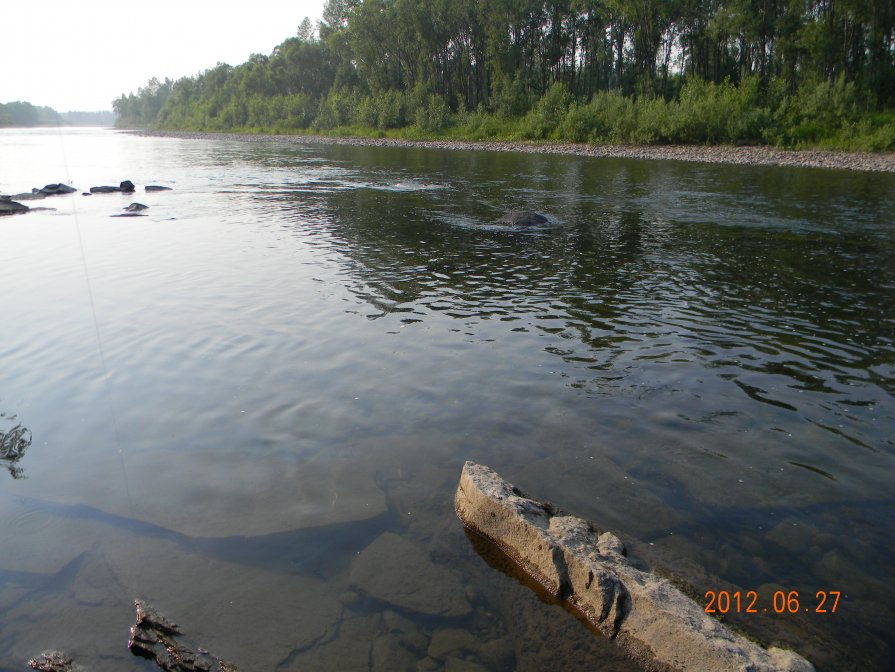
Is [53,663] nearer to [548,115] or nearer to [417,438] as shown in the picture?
[417,438]

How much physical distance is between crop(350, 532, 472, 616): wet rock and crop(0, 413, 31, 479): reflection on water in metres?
4.65

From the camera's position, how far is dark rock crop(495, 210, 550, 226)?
77.0 ft

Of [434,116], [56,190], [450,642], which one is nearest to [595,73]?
[434,116]

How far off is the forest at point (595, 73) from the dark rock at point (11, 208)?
175 ft

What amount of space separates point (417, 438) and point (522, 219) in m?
16.9

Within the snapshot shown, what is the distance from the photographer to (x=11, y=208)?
29.0 m

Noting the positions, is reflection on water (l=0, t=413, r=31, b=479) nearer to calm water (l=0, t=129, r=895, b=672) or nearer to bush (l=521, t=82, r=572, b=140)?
calm water (l=0, t=129, r=895, b=672)

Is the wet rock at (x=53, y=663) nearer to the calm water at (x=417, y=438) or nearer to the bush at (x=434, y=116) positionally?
the calm water at (x=417, y=438)

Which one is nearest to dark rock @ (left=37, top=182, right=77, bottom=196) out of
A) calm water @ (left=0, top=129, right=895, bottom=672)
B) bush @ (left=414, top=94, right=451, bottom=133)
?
calm water @ (left=0, top=129, right=895, bottom=672)

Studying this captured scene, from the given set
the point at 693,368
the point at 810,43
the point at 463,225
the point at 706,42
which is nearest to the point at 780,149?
the point at 810,43

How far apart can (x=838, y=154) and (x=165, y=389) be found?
2123 inches

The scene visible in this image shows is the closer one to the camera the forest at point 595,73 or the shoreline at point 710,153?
the shoreline at point 710,153

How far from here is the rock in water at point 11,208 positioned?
94.4 feet

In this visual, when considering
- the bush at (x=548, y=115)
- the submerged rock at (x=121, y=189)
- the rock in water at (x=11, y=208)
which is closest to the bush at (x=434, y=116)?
the bush at (x=548, y=115)
